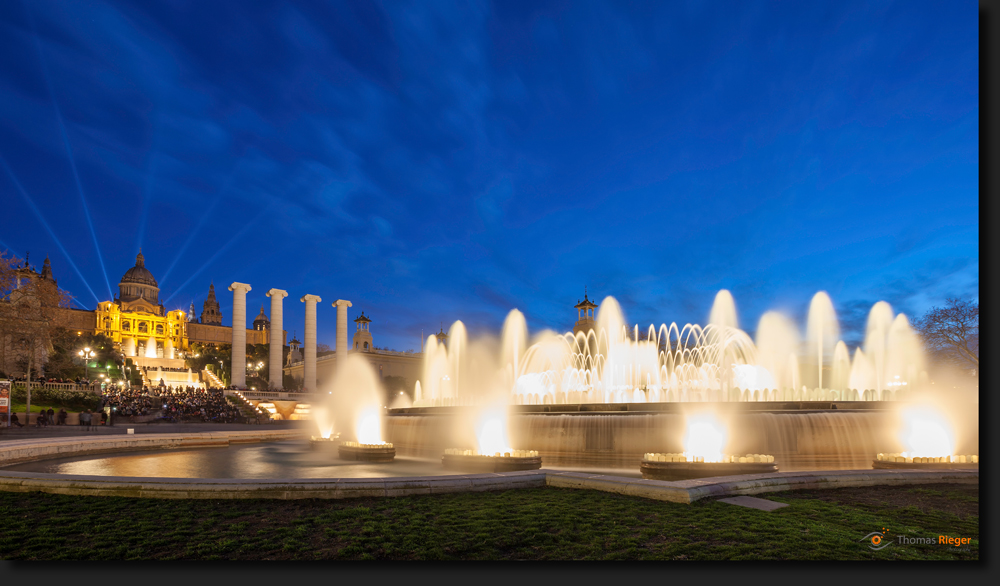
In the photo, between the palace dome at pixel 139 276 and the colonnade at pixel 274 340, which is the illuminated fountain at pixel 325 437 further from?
the palace dome at pixel 139 276

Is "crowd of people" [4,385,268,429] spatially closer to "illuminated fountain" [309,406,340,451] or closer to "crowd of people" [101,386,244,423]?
"crowd of people" [101,386,244,423]

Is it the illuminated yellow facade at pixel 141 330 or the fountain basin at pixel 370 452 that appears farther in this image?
the illuminated yellow facade at pixel 141 330

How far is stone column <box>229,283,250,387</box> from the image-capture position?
225 feet

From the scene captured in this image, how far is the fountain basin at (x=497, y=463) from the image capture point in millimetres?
13469

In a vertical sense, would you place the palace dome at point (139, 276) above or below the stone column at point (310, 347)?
above

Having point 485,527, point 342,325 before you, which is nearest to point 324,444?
point 485,527

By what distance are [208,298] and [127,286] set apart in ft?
127

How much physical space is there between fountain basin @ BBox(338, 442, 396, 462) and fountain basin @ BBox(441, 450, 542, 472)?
3770 millimetres

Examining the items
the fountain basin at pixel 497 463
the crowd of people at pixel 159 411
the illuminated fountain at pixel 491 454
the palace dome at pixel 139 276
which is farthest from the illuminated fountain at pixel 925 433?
the palace dome at pixel 139 276

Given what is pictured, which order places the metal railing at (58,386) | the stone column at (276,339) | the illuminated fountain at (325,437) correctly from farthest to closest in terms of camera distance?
the stone column at (276,339) → the metal railing at (58,386) → the illuminated fountain at (325,437)

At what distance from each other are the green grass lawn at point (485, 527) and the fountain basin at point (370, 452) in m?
8.70

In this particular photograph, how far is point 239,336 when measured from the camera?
70875 millimetres

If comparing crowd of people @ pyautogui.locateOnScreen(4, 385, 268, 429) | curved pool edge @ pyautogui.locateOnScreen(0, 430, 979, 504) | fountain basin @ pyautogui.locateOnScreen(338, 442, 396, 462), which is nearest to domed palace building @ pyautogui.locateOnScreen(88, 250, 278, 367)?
crowd of people @ pyautogui.locateOnScreen(4, 385, 268, 429)

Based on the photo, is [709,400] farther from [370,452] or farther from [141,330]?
[141,330]
